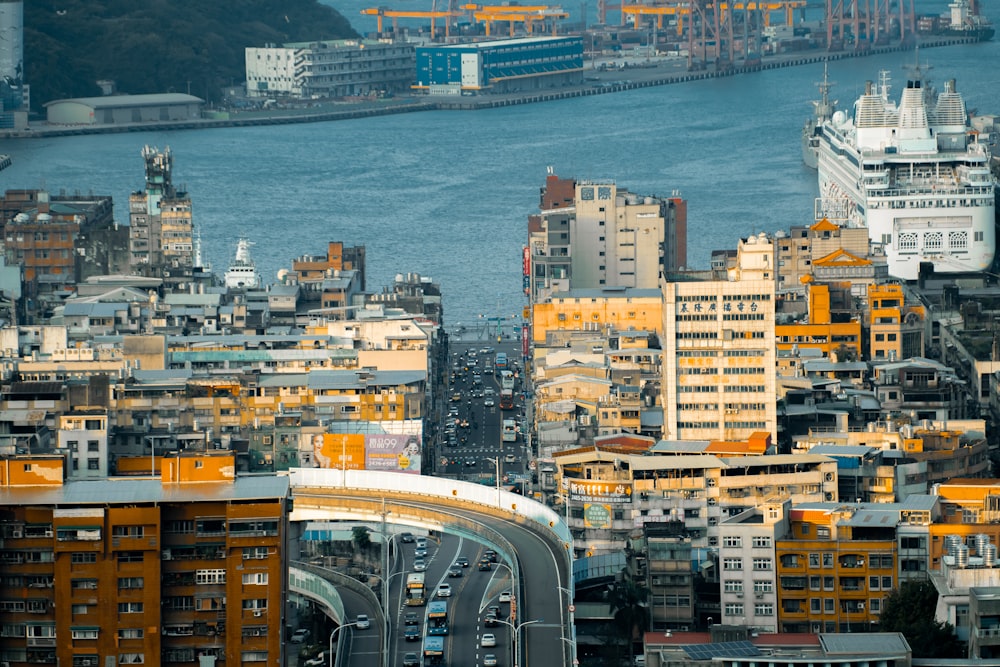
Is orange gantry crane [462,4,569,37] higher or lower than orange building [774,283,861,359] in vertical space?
higher

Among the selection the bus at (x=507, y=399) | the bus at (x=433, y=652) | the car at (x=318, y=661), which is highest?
the bus at (x=507, y=399)

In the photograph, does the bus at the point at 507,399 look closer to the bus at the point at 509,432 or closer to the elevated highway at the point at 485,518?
the bus at the point at 509,432

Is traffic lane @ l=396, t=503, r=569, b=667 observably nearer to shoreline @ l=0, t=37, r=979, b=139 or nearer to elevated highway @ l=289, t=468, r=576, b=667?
elevated highway @ l=289, t=468, r=576, b=667

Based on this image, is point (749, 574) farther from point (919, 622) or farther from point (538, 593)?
point (919, 622)

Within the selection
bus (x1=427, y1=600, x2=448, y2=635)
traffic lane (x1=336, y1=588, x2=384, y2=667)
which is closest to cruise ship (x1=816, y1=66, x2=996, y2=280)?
traffic lane (x1=336, y1=588, x2=384, y2=667)

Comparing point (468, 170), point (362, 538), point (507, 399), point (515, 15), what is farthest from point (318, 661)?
point (515, 15)

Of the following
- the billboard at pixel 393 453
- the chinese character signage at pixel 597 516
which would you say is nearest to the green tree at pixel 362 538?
the chinese character signage at pixel 597 516

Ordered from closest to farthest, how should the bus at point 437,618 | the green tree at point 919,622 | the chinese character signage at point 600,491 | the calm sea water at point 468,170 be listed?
the green tree at point 919,622, the bus at point 437,618, the chinese character signage at point 600,491, the calm sea water at point 468,170
